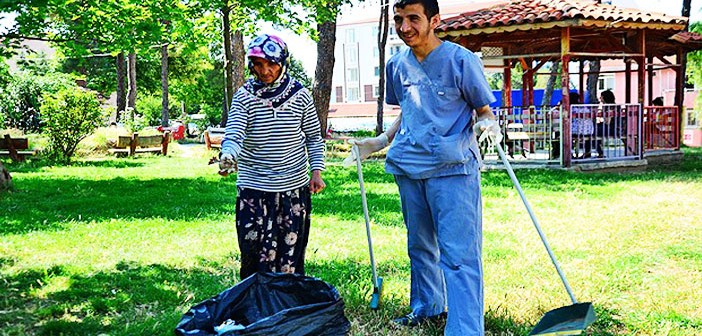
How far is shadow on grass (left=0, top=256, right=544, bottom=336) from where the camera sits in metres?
4.08

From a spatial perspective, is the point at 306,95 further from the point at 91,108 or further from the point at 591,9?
the point at 91,108

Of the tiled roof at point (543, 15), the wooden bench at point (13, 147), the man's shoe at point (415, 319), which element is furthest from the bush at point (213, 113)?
the man's shoe at point (415, 319)

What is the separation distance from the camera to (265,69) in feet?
12.3

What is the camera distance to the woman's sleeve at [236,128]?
3665mm

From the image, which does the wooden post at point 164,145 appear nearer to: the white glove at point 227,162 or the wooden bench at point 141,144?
the wooden bench at point 141,144

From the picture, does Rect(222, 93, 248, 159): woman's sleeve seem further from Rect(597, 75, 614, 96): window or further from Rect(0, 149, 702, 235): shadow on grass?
Rect(597, 75, 614, 96): window

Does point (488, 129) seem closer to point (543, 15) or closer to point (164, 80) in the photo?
point (543, 15)

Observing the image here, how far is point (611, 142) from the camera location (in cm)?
1495

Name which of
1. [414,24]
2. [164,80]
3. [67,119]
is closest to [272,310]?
[414,24]

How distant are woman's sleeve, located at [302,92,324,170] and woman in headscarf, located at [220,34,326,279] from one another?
11 mm

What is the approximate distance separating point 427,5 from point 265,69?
90cm

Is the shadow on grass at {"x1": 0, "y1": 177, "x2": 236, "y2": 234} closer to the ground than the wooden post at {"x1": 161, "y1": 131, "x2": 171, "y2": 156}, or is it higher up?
closer to the ground

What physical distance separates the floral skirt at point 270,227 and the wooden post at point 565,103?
1034 cm

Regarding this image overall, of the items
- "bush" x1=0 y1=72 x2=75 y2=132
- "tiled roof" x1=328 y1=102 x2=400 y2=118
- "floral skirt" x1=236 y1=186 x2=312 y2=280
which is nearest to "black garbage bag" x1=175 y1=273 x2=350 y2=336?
"floral skirt" x1=236 y1=186 x2=312 y2=280
